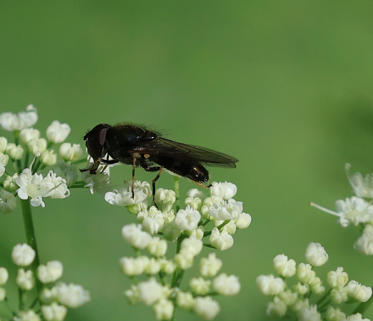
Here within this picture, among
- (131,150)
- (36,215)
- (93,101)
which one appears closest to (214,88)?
(93,101)

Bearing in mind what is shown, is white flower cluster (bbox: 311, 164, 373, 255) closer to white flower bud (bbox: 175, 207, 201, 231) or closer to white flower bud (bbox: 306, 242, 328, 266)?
white flower bud (bbox: 306, 242, 328, 266)

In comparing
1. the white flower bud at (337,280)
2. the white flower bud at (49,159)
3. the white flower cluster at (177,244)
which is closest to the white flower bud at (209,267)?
the white flower cluster at (177,244)

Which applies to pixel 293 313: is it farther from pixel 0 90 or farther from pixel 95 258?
pixel 0 90

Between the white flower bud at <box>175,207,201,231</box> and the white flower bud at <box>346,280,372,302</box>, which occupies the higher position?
the white flower bud at <box>175,207,201,231</box>

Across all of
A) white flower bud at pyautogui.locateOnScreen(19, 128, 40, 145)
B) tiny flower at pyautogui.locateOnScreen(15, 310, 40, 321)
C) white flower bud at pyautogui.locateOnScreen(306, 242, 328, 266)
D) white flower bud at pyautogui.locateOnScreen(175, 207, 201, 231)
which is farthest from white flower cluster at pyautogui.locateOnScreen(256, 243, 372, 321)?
white flower bud at pyautogui.locateOnScreen(19, 128, 40, 145)

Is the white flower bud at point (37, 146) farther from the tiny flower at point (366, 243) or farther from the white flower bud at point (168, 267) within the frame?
the tiny flower at point (366, 243)

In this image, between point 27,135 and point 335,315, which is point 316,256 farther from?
point 27,135

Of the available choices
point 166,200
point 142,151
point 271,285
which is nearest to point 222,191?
point 166,200
